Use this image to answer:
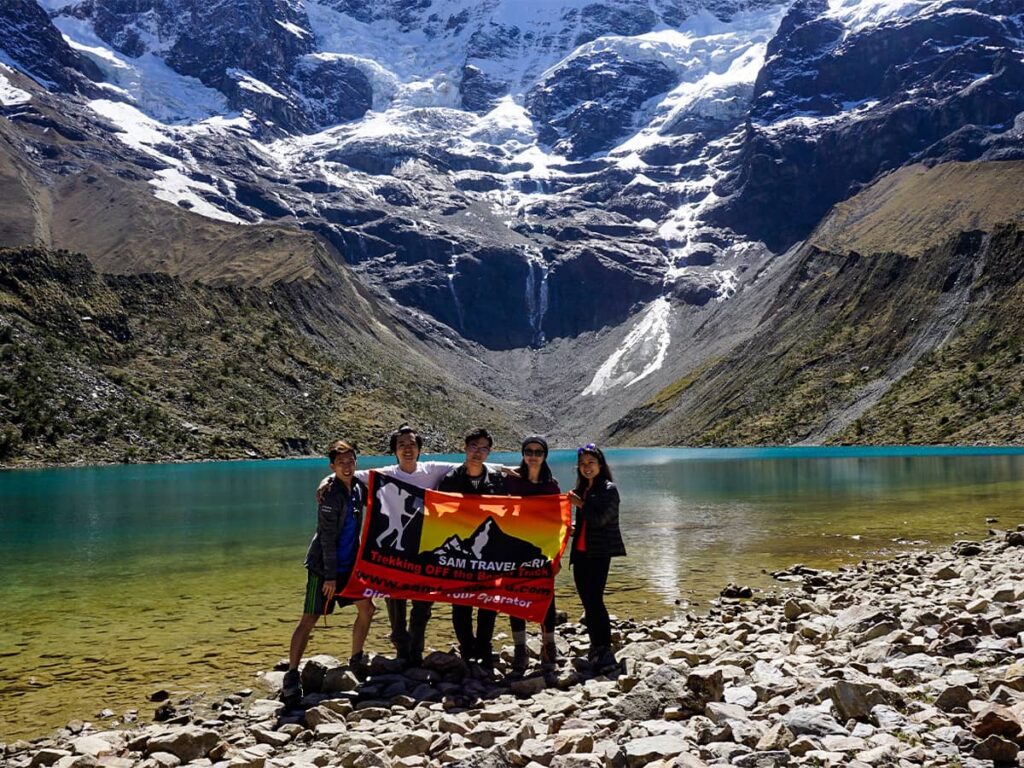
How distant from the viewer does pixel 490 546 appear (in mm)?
13555

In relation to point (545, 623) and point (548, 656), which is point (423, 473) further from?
point (548, 656)

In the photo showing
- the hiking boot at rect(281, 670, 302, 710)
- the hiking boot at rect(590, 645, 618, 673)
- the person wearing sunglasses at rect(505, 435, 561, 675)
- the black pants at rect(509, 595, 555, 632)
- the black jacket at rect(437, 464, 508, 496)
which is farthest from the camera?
the black jacket at rect(437, 464, 508, 496)

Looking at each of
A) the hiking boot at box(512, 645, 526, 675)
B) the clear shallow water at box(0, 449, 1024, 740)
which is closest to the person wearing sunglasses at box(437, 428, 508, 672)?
the hiking boot at box(512, 645, 526, 675)

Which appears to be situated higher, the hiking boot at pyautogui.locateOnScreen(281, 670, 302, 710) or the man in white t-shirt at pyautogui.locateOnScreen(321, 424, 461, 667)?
the man in white t-shirt at pyautogui.locateOnScreen(321, 424, 461, 667)

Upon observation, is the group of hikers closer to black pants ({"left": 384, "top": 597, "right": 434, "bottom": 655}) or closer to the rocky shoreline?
black pants ({"left": 384, "top": 597, "right": 434, "bottom": 655})

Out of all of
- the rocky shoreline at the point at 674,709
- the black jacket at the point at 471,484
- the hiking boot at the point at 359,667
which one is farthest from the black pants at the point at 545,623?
the hiking boot at the point at 359,667

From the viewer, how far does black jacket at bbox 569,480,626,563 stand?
13000 mm

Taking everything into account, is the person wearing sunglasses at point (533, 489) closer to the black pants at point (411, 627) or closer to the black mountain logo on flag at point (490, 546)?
the black mountain logo on flag at point (490, 546)

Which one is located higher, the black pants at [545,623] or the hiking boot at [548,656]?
the black pants at [545,623]

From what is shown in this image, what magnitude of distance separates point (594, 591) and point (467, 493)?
250 cm

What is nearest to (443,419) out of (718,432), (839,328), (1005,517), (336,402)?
(336,402)

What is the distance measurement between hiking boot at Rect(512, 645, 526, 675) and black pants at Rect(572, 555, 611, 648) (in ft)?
3.63

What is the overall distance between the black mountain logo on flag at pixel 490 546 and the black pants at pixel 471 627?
0.85m

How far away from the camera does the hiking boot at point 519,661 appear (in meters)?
13.0
